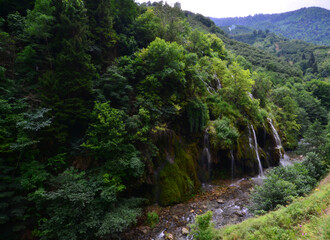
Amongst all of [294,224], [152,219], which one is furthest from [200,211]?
[294,224]

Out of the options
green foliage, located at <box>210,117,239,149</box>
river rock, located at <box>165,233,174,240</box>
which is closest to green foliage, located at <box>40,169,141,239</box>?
river rock, located at <box>165,233,174,240</box>

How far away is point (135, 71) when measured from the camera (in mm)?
13672

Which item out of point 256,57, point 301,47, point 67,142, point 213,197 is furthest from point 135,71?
point 301,47

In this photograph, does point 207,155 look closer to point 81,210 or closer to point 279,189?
point 279,189

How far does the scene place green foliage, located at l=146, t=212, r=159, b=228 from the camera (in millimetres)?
9609

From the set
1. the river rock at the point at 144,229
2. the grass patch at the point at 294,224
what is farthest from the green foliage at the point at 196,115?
the grass patch at the point at 294,224

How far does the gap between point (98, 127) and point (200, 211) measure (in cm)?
903

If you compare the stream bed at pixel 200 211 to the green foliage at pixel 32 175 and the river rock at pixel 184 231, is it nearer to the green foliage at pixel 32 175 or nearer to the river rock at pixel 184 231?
the river rock at pixel 184 231

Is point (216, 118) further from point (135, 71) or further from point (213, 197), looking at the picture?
point (135, 71)

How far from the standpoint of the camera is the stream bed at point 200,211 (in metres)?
9.13

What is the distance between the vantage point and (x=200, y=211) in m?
11.0

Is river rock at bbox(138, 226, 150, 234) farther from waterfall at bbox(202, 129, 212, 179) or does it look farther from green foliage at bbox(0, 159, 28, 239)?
waterfall at bbox(202, 129, 212, 179)

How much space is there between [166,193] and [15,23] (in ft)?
50.5

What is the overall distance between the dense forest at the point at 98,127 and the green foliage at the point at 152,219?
897 mm
